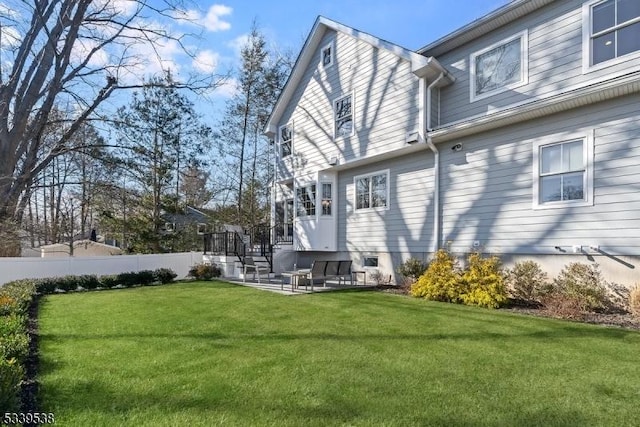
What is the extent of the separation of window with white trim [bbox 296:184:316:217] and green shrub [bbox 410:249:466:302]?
19.1 ft

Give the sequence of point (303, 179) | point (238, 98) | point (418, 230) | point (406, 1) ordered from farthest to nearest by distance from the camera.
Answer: point (238, 98) → point (303, 179) → point (406, 1) → point (418, 230)

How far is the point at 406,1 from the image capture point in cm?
1287

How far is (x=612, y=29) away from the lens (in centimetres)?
793

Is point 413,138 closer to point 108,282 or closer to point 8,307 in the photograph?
point 8,307

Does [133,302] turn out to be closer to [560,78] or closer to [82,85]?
[82,85]

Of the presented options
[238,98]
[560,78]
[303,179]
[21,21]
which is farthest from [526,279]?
[238,98]

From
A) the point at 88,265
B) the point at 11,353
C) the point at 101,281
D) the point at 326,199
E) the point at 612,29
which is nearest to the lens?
the point at 11,353

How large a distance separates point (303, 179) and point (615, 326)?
1094 cm

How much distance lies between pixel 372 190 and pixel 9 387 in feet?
36.5

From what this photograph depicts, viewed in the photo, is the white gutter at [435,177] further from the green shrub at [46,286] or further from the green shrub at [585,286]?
the green shrub at [46,286]

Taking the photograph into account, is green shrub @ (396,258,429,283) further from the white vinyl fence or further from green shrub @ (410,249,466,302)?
the white vinyl fence

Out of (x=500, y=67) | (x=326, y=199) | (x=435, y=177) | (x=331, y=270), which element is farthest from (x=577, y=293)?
(x=326, y=199)

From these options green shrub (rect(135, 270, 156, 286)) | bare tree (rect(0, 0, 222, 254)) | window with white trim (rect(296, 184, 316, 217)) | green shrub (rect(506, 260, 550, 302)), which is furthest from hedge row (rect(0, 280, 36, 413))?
window with white trim (rect(296, 184, 316, 217))

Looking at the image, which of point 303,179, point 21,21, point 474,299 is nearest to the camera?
point 21,21
